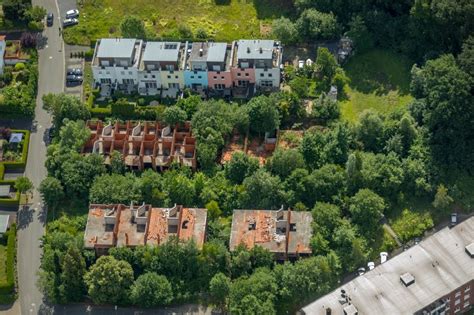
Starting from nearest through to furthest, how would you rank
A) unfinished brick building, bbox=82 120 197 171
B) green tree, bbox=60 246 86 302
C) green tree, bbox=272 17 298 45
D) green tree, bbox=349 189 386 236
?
1. green tree, bbox=60 246 86 302
2. green tree, bbox=349 189 386 236
3. unfinished brick building, bbox=82 120 197 171
4. green tree, bbox=272 17 298 45

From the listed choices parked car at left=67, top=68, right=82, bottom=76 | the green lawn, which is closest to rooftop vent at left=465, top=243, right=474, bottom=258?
the green lawn

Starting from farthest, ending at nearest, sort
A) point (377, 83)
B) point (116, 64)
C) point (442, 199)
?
point (377, 83), point (116, 64), point (442, 199)

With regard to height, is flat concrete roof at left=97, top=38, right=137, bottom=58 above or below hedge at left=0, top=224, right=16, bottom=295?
above

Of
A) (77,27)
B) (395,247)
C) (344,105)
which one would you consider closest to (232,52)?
(344,105)

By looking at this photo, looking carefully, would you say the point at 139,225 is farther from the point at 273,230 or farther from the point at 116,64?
the point at 116,64

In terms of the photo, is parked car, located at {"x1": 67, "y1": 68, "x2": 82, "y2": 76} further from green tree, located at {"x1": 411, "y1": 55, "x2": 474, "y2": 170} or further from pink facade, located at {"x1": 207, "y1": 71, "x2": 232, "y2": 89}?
green tree, located at {"x1": 411, "y1": 55, "x2": 474, "y2": 170}

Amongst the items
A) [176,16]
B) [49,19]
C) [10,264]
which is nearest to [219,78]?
[176,16]

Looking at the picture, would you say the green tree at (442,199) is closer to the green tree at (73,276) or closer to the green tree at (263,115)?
the green tree at (263,115)
